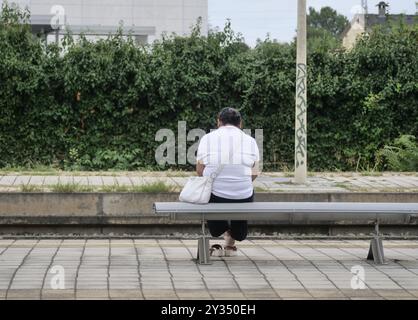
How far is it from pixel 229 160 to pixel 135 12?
3250 cm

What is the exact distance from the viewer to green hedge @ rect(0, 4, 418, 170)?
66.9 feet

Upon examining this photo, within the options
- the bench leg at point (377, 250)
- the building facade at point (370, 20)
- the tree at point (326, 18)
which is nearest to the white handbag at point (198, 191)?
the bench leg at point (377, 250)

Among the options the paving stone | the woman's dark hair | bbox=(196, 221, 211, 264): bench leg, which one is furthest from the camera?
the woman's dark hair

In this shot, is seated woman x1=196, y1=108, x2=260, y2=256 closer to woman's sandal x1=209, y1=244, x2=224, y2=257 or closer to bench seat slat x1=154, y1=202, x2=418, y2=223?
bench seat slat x1=154, y1=202, x2=418, y2=223

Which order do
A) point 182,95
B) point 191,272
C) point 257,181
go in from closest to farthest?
point 191,272 → point 257,181 → point 182,95

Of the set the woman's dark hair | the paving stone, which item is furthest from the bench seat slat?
the paving stone

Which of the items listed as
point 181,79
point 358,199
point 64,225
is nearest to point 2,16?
point 181,79

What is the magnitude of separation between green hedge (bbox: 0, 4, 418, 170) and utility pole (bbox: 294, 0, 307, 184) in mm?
4609

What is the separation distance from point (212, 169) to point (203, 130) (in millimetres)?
11253

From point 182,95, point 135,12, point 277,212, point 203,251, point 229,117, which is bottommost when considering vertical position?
point 203,251

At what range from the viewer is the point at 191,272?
8914 mm

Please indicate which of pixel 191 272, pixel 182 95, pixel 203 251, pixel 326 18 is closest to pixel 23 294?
pixel 191 272

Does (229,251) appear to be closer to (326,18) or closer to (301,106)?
(301,106)

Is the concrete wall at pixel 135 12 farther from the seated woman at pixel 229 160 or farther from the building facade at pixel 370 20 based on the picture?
the seated woman at pixel 229 160
